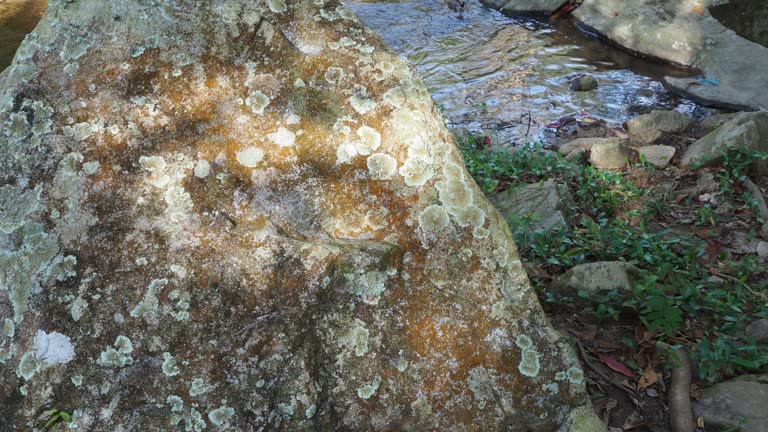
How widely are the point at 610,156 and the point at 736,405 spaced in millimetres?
2559

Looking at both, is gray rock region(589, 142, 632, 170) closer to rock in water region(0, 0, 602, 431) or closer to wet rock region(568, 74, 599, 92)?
wet rock region(568, 74, 599, 92)

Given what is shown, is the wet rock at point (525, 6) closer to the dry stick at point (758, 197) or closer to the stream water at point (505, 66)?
the stream water at point (505, 66)

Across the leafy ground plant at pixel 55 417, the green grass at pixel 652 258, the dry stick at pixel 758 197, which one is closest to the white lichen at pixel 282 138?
the leafy ground plant at pixel 55 417

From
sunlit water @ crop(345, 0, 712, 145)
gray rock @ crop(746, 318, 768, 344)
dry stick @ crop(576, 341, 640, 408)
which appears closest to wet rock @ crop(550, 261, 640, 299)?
dry stick @ crop(576, 341, 640, 408)

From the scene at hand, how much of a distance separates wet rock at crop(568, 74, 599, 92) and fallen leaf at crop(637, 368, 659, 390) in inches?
188

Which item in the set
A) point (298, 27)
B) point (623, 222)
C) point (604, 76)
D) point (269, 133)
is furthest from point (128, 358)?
point (604, 76)

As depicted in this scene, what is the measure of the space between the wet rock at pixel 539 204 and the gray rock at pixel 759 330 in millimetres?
1089

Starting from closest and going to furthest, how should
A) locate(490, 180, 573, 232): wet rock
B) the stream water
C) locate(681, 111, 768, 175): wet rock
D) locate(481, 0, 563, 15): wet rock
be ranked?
locate(490, 180, 573, 232): wet rock, locate(681, 111, 768, 175): wet rock, the stream water, locate(481, 0, 563, 15): wet rock

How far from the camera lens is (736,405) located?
237cm

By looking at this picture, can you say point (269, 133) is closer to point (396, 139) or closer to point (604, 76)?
point (396, 139)

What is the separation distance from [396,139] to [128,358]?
3.69 feet

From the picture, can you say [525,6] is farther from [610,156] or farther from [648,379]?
[648,379]

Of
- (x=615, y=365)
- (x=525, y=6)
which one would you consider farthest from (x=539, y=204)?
(x=525, y=6)

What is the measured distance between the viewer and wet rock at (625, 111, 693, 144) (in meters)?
5.30
